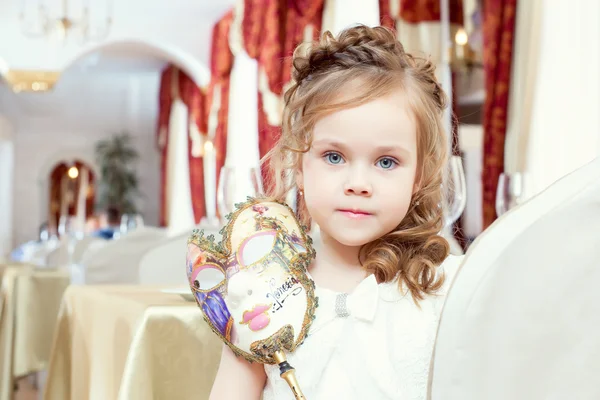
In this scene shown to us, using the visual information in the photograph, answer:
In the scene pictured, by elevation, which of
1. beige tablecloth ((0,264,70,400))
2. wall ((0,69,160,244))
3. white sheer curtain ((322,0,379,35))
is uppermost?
white sheer curtain ((322,0,379,35))

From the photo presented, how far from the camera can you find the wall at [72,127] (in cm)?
1623

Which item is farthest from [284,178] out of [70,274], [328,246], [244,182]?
[70,274]

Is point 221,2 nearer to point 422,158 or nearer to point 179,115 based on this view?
point 179,115

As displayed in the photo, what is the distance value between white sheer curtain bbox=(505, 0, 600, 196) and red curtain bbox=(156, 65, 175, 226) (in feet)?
32.6

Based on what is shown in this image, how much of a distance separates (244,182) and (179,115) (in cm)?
1174

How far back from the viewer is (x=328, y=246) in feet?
3.57

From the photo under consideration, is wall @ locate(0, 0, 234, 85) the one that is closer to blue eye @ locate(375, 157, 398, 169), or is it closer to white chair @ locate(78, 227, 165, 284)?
white chair @ locate(78, 227, 165, 284)

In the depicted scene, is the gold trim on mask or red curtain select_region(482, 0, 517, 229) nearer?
the gold trim on mask

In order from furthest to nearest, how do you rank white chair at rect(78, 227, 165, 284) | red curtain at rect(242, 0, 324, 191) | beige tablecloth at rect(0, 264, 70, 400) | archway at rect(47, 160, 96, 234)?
archway at rect(47, 160, 96, 234) < red curtain at rect(242, 0, 324, 191) < white chair at rect(78, 227, 165, 284) < beige tablecloth at rect(0, 264, 70, 400)

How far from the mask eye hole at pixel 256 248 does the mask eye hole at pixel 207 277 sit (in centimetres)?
3

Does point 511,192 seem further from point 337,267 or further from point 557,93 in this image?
point 557,93

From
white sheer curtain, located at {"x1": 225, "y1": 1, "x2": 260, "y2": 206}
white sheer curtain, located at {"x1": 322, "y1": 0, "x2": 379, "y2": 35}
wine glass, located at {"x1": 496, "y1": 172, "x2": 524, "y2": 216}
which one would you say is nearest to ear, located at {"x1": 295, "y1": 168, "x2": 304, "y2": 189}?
wine glass, located at {"x1": 496, "y1": 172, "x2": 524, "y2": 216}

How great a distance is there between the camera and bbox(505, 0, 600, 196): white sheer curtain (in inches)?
158

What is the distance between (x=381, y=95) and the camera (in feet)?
3.32
